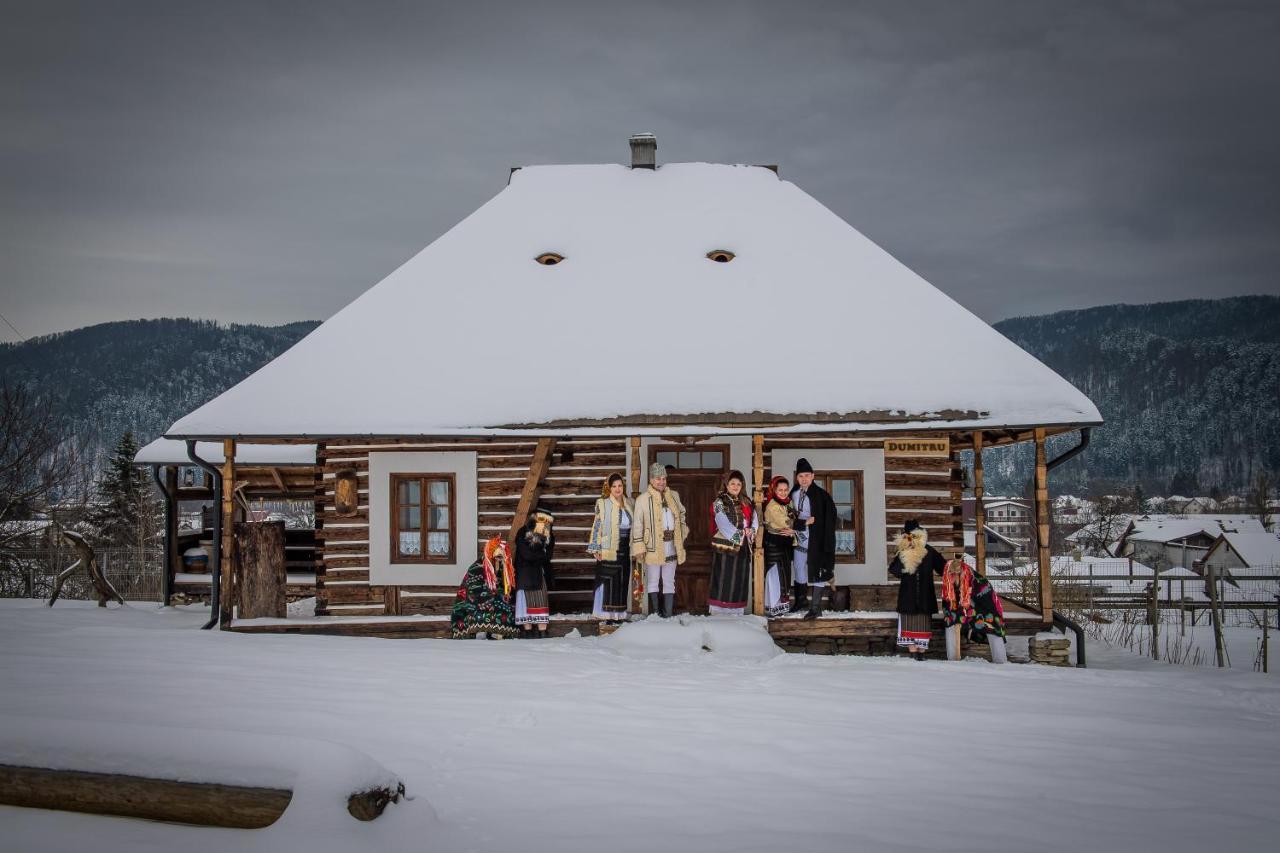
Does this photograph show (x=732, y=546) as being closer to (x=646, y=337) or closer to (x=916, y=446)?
(x=646, y=337)

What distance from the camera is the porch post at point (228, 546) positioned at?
38.1 feet

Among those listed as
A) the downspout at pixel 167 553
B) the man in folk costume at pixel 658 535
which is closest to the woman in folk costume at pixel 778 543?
the man in folk costume at pixel 658 535

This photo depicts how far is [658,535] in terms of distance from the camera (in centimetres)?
1094

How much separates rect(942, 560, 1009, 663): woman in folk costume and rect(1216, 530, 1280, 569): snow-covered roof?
6338 centimetres

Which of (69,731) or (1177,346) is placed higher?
(1177,346)

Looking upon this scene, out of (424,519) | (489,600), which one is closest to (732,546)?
(489,600)

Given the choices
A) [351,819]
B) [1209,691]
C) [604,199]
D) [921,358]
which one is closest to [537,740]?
[351,819]

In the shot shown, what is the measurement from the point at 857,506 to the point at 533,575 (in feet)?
15.5

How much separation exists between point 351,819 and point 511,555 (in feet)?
24.2

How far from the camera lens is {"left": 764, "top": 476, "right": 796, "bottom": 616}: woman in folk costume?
11.3 metres

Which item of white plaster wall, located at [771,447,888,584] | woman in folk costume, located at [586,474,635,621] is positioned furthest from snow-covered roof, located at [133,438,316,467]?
white plaster wall, located at [771,447,888,584]

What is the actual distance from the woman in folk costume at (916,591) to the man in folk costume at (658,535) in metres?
2.64

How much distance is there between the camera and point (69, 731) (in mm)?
4387

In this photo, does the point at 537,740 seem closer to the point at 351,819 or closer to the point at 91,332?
the point at 351,819
